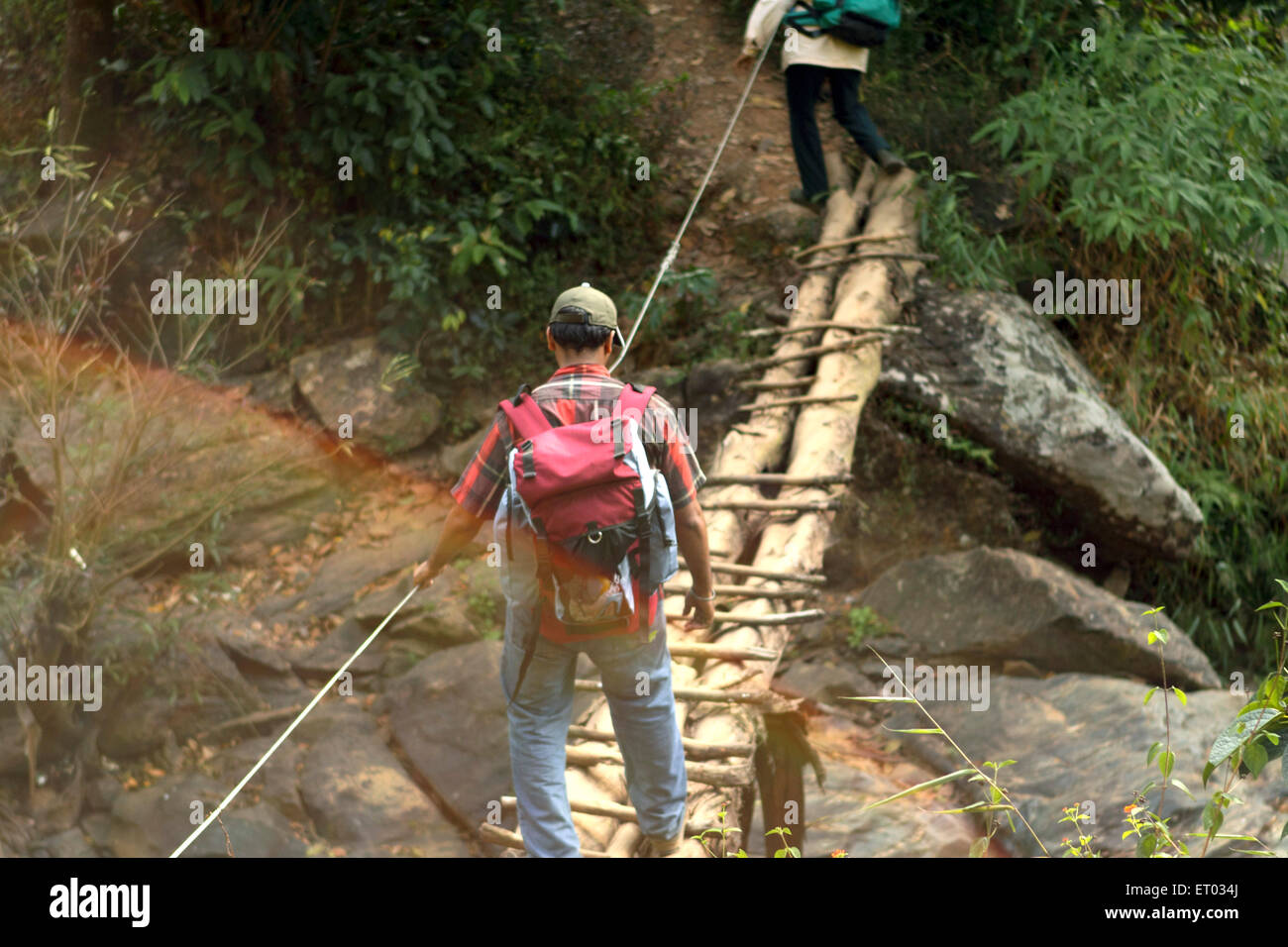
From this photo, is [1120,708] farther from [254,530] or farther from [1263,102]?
[254,530]

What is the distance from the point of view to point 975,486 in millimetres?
6672

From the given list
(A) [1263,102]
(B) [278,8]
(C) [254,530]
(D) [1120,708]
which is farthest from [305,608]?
(A) [1263,102]

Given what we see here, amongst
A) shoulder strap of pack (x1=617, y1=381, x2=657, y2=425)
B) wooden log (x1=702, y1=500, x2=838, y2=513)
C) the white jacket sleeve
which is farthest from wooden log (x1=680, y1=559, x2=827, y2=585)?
the white jacket sleeve

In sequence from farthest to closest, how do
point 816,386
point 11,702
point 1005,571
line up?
point 1005,571 → point 816,386 → point 11,702

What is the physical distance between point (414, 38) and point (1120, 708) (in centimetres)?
571

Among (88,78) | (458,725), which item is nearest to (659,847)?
(458,725)

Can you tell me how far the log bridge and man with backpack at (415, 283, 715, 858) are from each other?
26 centimetres

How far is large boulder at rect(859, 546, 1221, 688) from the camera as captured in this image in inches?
228

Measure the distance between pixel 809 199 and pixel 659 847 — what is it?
16.6 ft

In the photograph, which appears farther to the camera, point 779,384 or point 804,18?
point 804,18

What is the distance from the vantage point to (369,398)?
711cm

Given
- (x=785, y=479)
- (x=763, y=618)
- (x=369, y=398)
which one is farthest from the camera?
(x=369, y=398)

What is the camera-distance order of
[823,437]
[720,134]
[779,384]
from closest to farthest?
[823,437]
[779,384]
[720,134]

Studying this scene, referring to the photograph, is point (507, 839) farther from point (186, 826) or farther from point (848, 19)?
point (848, 19)
